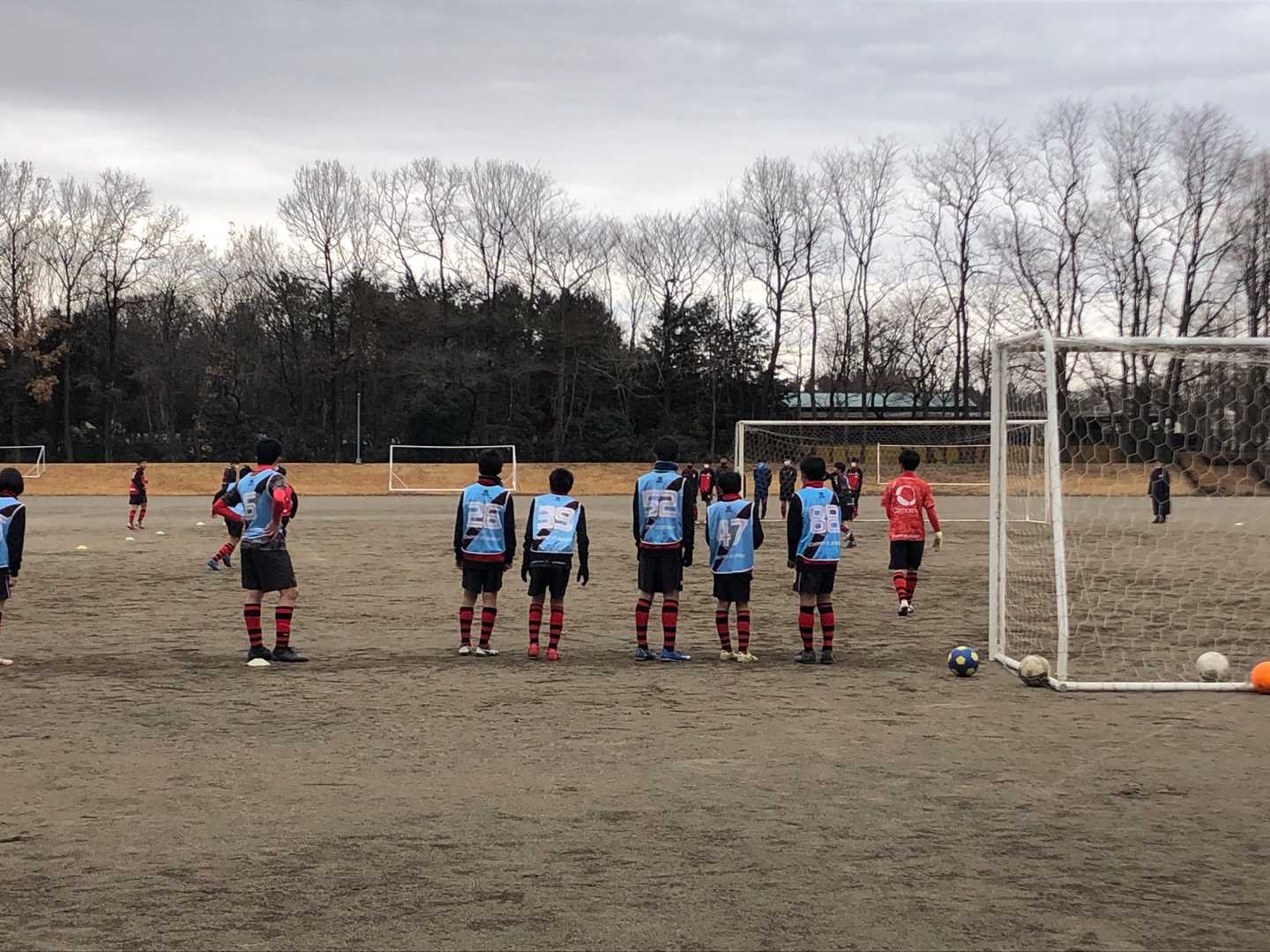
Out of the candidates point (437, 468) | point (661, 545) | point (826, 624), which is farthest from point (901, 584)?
point (437, 468)

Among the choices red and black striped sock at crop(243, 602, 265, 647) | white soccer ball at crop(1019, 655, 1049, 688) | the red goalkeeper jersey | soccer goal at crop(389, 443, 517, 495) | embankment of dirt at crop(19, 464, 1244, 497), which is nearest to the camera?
white soccer ball at crop(1019, 655, 1049, 688)

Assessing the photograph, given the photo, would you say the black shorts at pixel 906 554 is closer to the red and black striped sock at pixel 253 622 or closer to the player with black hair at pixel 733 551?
the player with black hair at pixel 733 551

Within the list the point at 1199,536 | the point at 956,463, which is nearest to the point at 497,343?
the point at 956,463

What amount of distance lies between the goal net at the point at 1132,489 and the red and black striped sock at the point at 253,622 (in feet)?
20.4

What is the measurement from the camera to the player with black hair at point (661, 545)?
33.6 feet

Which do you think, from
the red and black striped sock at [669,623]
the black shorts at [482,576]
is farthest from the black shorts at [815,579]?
the black shorts at [482,576]

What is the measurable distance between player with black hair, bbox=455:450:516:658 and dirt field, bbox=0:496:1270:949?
42cm

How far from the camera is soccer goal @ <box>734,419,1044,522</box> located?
42.2 metres

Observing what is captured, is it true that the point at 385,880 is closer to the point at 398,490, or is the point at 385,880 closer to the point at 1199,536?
the point at 1199,536

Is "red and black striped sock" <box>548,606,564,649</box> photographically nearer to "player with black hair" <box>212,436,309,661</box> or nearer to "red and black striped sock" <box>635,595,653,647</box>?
"red and black striped sock" <box>635,595,653,647</box>

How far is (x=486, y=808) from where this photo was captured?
5629mm

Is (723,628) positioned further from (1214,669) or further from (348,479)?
(348,479)

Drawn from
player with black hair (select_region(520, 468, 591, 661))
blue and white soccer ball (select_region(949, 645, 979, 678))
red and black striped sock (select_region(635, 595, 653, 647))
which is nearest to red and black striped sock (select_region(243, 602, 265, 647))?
player with black hair (select_region(520, 468, 591, 661))

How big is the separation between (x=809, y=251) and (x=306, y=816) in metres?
57.9
